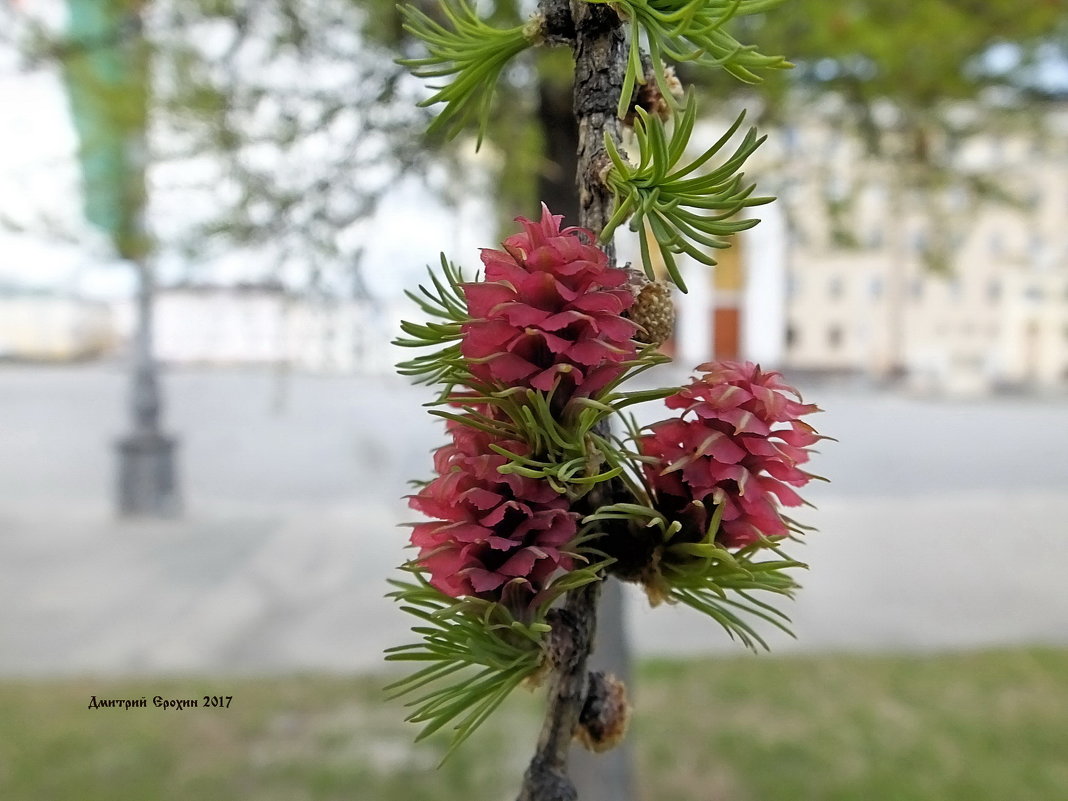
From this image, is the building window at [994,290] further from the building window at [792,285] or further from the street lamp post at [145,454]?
the street lamp post at [145,454]

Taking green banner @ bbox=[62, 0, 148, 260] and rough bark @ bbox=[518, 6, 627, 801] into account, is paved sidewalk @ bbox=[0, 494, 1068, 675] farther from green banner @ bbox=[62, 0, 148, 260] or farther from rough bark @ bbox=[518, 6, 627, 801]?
rough bark @ bbox=[518, 6, 627, 801]

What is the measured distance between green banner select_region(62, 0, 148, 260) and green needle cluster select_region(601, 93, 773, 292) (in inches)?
37.5

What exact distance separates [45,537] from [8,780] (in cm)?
107

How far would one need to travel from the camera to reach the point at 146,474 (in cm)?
218

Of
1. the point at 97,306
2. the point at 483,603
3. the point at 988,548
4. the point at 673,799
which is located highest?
the point at 97,306

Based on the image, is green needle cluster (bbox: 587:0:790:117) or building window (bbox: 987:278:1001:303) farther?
building window (bbox: 987:278:1001:303)

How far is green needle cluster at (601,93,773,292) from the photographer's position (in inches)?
7.8

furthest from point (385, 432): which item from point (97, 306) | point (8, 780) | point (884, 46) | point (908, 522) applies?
point (884, 46)

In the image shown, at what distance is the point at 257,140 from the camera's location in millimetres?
950

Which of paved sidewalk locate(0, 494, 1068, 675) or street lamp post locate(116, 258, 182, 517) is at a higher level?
street lamp post locate(116, 258, 182, 517)

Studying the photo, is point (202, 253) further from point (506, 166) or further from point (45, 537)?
point (45, 537)

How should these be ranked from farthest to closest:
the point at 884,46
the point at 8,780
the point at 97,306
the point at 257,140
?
the point at 97,306
the point at 8,780
the point at 257,140
the point at 884,46

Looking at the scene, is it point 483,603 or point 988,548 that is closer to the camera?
point 483,603

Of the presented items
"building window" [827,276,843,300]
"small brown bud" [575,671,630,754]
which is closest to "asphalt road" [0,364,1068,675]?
"small brown bud" [575,671,630,754]
